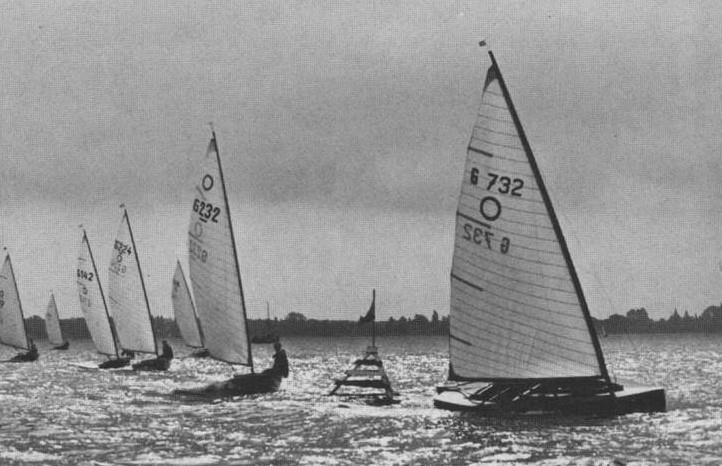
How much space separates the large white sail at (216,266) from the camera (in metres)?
39.2

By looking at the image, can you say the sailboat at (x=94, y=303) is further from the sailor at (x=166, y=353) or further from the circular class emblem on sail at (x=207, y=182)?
the circular class emblem on sail at (x=207, y=182)

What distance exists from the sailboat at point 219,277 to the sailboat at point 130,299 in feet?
72.5

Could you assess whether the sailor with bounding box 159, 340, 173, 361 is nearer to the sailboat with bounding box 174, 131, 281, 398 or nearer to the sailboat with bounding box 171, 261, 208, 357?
the sailboat with bounding box 171, 261, 208, 357

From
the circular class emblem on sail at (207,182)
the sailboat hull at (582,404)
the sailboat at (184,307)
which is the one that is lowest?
the sailboat hull at (582,404)

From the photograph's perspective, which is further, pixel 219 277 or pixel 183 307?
pixel 183 307

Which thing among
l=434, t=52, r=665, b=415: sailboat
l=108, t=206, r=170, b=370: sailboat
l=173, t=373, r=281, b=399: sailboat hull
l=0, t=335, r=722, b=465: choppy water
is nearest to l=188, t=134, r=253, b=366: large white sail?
l=173, t=373, r=281, b=399: sailboat hull

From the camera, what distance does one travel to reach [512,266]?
27.6 meters

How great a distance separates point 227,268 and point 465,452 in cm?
1726

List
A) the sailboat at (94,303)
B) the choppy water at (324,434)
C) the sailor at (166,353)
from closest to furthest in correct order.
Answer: the choppy water at (324,434), the sailor at (166,353), the sailboat at (94,303)

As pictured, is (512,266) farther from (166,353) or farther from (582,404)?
(166,353)

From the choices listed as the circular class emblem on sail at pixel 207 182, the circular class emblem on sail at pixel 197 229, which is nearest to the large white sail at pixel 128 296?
the circular class emblem on sail at pixel 197 229

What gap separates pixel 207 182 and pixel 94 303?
107 ft

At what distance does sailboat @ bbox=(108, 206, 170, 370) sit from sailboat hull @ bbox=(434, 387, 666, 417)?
121 feet

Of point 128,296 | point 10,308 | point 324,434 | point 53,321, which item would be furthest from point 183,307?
point 324,434
